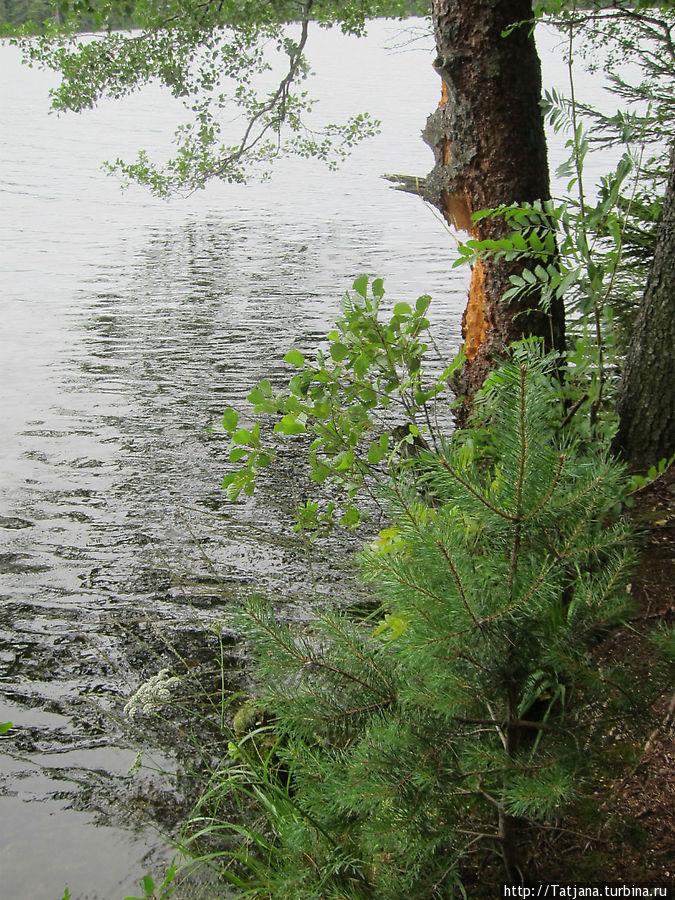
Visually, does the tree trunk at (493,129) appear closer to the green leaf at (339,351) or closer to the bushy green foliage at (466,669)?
the green leaf at (339,351)

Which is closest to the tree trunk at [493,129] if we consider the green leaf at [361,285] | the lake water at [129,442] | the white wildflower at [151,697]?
the green leaf at [361,285]

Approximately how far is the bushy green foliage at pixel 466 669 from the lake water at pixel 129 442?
5.42 ft

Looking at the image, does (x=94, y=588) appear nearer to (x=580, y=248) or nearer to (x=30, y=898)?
(x=30, y=898)

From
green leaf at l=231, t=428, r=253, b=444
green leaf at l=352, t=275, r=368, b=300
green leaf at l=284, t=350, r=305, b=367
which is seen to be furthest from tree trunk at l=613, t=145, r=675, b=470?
green leaf at l=231, t=428, r=253, b=444

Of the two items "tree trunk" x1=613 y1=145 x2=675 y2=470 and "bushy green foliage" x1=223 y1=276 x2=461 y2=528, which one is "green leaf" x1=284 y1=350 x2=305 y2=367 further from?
"tree trunk" x1=613 y1=145 x2=675 y2=470

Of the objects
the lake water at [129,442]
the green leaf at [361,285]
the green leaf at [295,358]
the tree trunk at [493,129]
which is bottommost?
the lake water at [129,442]

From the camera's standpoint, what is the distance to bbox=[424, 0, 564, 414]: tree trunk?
13.4ft

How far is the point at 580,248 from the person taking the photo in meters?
2.91

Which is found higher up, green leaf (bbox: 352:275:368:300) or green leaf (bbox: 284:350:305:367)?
green leaf (bbox: 352:275:368:300)

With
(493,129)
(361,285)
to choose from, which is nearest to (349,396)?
(361,285)

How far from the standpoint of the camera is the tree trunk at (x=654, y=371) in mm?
3256

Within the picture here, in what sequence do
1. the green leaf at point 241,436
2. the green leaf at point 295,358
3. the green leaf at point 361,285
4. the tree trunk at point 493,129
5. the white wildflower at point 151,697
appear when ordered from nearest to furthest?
the green leaf at point 295,358
the green leaf at point 241,436
the green leaf at point 361,285
the white wildflower at point 151,697
the tree trunk at point 493,129

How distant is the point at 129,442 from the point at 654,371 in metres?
5.54

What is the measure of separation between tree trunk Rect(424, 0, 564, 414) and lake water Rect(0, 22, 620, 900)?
193 cm
